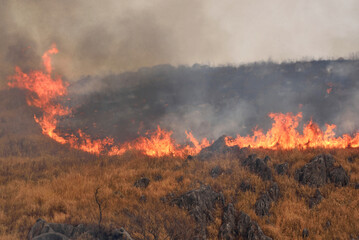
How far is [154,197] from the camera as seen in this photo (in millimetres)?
9289

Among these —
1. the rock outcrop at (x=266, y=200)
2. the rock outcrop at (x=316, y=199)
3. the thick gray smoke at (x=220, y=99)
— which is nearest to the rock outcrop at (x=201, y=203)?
the rock outcrop at (x=266, y=200)

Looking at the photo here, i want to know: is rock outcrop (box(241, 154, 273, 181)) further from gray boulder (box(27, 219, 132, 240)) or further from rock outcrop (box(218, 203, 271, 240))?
gray boulder (box(27, 219, 132, 240))

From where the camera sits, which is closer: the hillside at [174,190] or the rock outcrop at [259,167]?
the hillside at [174,190]

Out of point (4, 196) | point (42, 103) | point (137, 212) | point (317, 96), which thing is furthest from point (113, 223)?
point (317, 96)

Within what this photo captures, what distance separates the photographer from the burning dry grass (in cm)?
712

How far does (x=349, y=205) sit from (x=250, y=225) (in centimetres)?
426

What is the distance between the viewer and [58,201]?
880 centimetres

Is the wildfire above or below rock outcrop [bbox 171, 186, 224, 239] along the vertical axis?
above

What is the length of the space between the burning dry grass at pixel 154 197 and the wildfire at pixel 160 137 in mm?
A: 3051

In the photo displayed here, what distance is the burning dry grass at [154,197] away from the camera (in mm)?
7121

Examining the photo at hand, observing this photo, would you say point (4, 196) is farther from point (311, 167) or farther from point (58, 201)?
point (311, 167)

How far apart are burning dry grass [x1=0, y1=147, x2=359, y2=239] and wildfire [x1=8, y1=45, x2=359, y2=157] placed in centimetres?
305

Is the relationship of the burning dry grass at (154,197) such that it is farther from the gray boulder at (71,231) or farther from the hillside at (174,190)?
the gray boulder at (71,231)

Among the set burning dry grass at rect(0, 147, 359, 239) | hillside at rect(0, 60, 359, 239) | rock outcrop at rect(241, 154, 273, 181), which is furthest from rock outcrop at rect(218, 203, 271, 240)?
rock outcrop at rect(241, 154, 273, 181)
